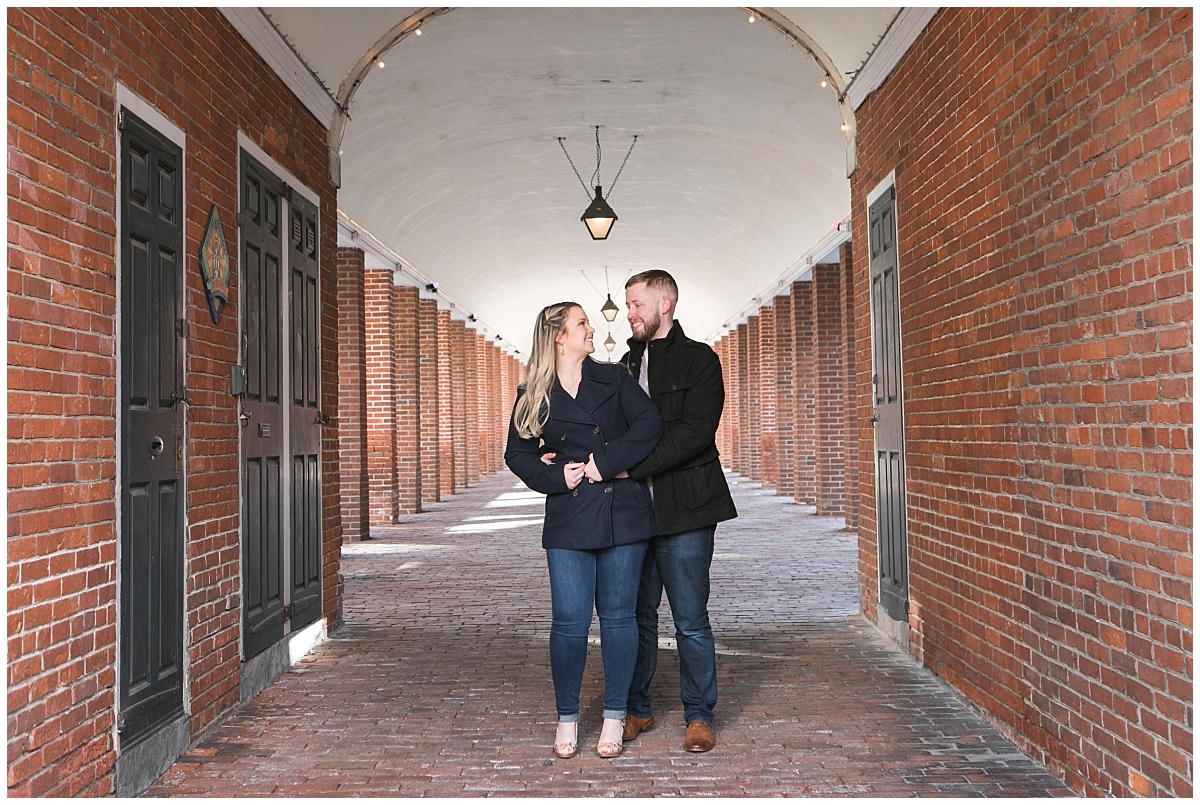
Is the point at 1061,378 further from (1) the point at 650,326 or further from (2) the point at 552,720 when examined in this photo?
(2) the point at 552,720

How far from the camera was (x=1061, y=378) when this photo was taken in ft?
12.7

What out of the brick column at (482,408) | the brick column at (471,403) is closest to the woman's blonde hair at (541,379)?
the brick column at (471,403)

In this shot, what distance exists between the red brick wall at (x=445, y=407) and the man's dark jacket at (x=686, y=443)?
15360 millimetres

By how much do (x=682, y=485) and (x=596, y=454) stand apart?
14.9 inches

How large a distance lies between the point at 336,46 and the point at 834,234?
314 inches

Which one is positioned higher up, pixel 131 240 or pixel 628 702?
pixel 131 240

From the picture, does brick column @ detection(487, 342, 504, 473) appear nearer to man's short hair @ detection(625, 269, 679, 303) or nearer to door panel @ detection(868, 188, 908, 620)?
Answer: door panel @ detection(868, 188, 908, 620)

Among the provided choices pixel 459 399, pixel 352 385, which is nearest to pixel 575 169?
pixel 352 385

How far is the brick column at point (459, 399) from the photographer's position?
2222 cm

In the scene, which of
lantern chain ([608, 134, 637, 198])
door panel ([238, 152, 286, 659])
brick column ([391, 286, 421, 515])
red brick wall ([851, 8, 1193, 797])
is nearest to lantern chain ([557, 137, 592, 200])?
lantern chain ([608, 134, 637, 198])

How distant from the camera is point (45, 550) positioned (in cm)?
333

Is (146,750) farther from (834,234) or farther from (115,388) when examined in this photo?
(834,234)

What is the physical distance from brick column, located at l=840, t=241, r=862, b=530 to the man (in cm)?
886

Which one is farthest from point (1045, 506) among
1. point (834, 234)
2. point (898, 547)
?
point (834, 234)
